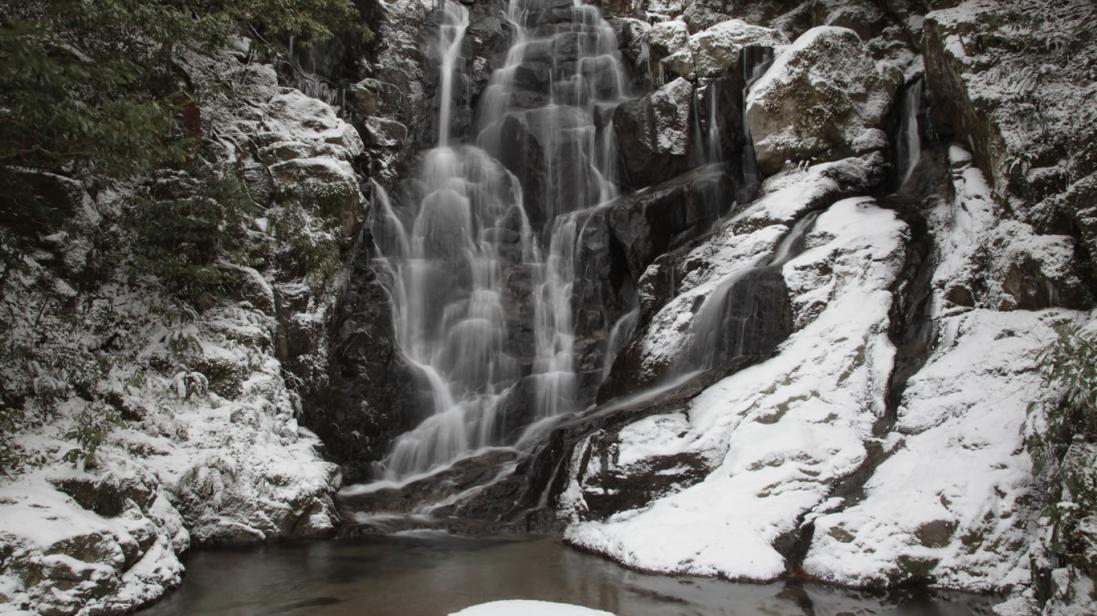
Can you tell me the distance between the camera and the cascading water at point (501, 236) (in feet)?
47.7

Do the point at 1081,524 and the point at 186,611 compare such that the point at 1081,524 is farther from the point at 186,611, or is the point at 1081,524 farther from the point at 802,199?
the point at 802,199

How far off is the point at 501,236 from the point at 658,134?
4497mm

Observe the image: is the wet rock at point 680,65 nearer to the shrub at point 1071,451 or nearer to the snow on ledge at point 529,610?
the shrub at point 1071,451

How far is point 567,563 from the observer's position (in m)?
8.08

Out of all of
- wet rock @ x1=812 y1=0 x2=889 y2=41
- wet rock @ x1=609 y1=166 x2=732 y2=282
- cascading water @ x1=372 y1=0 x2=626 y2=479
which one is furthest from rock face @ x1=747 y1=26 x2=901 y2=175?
cascading water @ x1=372 y1=0 x2=626 y2=479

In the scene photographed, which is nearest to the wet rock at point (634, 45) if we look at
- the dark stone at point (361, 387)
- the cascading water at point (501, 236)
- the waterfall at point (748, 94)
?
the cascading water at point (501, 236)

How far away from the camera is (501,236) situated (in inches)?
704

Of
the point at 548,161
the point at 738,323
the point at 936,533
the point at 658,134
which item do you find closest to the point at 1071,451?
the point at 936,533

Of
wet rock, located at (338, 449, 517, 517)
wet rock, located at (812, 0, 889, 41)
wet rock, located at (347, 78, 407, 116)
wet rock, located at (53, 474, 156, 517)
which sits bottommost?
wet rock, located at (338, 449, 517, 517)

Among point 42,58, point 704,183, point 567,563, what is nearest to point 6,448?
point 42,58

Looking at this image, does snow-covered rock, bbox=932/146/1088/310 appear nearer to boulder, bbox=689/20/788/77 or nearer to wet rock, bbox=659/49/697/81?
boulder, bbox=689/20/788/77

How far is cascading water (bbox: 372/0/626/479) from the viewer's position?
572 inches

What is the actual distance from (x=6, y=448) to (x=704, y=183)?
13.1 meters

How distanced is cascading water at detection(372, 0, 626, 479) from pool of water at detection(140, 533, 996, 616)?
4756mm
